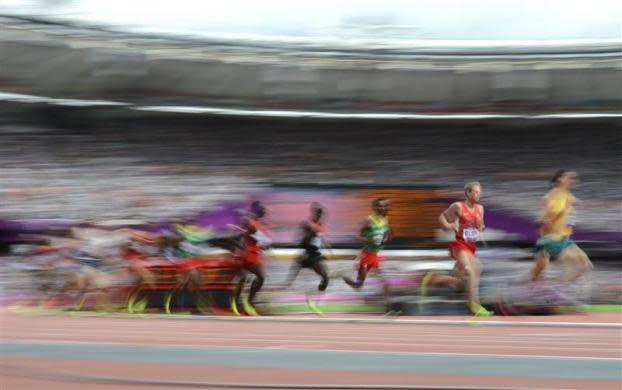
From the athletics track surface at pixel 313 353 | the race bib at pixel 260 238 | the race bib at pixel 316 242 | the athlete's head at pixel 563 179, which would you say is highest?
the athlete's head at pixel 563 179

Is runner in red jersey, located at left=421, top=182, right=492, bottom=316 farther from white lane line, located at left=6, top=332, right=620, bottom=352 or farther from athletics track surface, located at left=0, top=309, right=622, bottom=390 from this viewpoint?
white lane line, located at left=6, top=332, right=620, bottom=352

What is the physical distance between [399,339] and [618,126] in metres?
16.9

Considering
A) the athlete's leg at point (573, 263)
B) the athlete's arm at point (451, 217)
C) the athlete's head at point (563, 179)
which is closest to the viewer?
the athlete's arm at point (451, 217)

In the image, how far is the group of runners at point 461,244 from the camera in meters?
11.0

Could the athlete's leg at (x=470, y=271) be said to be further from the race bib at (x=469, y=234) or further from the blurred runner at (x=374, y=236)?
the blurred runner at (x=374, y=236)

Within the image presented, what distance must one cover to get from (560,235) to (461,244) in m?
1.32

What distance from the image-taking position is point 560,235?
457 inches

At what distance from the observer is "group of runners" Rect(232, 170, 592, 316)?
11000 mm

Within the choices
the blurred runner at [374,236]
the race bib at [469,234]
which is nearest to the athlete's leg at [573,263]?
the race bib at [469,234]

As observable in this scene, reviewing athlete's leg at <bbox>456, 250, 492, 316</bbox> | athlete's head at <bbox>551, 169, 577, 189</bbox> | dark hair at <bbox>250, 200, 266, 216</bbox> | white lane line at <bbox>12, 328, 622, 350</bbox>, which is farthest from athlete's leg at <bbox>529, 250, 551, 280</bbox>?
dark hair at <bbox>250, 200, 266, 216</bbox>

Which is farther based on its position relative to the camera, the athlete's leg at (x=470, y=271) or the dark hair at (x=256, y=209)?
the dark hair at (x=256, y=209)

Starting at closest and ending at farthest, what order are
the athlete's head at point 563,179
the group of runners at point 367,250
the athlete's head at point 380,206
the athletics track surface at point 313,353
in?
the athletics track surface at point 313,353, the group of runners at point 367,250, the athlete's head at point 563,179, the athlete's head at point 380,206

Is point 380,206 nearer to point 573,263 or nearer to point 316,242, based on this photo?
point 316,242

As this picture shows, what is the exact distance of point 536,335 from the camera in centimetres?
928
